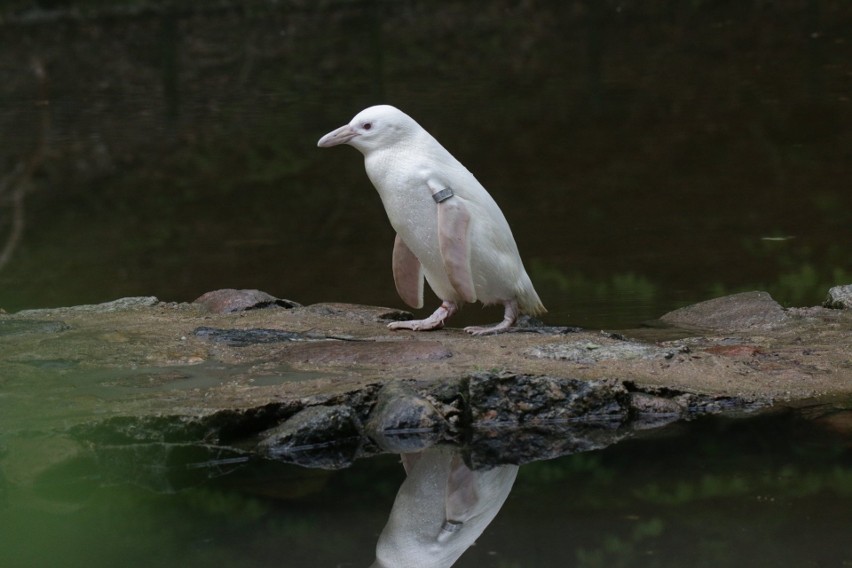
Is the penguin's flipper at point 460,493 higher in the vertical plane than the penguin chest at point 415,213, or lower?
lower

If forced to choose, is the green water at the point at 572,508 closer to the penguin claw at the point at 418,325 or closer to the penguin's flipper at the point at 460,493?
the penguin's flipper at the point at 460,493

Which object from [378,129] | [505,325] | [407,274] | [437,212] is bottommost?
[505,325]

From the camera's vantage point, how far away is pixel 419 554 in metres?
2.91

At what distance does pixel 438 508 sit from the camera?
10.5 ft

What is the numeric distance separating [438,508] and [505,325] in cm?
145

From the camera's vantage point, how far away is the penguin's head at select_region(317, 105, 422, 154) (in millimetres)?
4383

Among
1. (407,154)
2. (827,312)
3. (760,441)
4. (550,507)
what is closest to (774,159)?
(827,312)

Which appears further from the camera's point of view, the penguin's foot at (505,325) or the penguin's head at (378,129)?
the penguin's foot at (505,325)

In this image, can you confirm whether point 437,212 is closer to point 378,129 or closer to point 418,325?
point 378,129

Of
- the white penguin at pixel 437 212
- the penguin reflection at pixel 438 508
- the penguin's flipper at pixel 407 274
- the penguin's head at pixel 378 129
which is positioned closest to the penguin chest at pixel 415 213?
the white penguin at pixel 437 212

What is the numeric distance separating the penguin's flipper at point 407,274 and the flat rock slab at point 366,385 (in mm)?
255

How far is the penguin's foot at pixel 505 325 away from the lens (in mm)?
4504

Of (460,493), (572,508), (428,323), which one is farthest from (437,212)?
(572,508)

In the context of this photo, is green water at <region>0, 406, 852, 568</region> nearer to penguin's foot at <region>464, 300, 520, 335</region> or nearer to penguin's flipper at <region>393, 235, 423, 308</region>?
penguin's foot at <region>464, 300, 520, 335</region>
